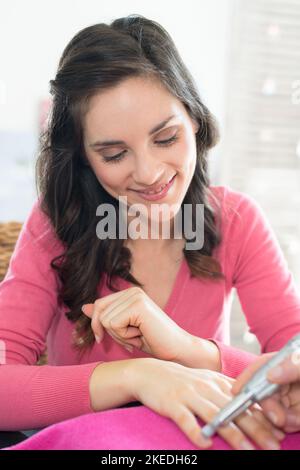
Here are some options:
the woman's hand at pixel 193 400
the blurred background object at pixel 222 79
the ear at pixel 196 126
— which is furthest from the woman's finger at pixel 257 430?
the blurred background object at pixel 222 79

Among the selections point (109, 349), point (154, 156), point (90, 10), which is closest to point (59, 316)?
point (109, 349)

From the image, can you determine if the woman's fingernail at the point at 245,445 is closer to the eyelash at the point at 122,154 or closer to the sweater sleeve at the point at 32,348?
the sweater sleeve at the point at 32,348

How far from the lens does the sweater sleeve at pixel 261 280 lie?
3.14 ft

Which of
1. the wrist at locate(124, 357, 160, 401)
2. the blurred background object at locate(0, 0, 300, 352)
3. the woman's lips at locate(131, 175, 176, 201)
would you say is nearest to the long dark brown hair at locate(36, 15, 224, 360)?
the woman's lips at locate(131, 175, 176, 201)

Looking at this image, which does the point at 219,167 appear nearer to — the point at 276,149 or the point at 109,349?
the point at 276,149

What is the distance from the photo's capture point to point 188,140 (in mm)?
886

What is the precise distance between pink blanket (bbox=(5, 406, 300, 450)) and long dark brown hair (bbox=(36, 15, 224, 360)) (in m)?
0.39

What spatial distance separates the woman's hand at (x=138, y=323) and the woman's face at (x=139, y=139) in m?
0.19

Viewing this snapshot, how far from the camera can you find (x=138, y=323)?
75 centimetres

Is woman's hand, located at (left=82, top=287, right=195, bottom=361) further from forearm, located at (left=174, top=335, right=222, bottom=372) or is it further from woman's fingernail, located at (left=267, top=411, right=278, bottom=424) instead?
woman's fingernail, located at (left=267, top=411, right=278, bottom=424)

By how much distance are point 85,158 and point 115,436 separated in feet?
1.77

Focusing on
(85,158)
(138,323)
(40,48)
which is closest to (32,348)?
(138,323)

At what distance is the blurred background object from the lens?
1.48 m

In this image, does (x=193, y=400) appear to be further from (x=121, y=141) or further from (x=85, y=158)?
(x=85, y=158)
